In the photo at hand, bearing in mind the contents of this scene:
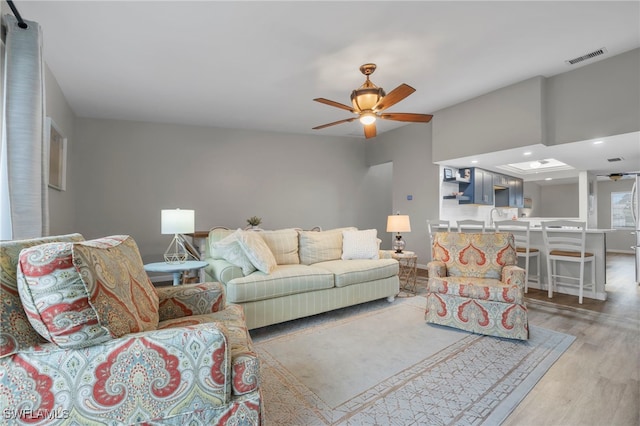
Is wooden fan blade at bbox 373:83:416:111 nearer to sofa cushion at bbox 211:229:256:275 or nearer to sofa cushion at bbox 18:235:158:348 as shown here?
sofa cushion at bbox 211:229:256:275

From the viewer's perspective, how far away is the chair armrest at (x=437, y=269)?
2.90 m

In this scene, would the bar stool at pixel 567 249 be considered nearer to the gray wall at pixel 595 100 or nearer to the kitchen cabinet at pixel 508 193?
the gray wall at pixel 595 100

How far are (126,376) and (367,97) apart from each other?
2791mm

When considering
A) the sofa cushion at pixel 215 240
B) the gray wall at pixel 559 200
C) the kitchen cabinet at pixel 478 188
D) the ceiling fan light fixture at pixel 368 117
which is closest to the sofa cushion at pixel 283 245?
the sofa cushion at pixel 215 240

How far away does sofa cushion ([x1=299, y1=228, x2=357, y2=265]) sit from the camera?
11.5 feet

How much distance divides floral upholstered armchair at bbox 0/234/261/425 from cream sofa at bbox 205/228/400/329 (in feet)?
4.64

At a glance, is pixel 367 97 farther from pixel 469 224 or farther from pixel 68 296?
pixel 68 296

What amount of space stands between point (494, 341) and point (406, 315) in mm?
831

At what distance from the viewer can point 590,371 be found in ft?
6.46

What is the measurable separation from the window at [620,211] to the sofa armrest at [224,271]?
36.5 ft

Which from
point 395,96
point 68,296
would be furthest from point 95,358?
point 395,96

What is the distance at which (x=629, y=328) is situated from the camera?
2.69 metres

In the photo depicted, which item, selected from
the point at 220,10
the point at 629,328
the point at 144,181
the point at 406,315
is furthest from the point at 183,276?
the point at 629,328

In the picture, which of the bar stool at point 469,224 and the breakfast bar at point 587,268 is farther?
the bar stool at point 469,224
